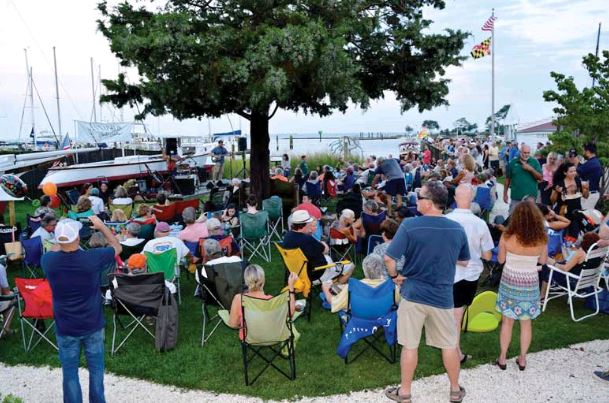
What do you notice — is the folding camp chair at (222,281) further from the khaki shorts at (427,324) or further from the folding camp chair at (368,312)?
the khaki shorts at (427,324)

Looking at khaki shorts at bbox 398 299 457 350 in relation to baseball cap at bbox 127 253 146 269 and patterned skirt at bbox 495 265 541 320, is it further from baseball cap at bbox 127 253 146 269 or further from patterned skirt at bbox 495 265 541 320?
baseball cap at bbox 127 253 146 269

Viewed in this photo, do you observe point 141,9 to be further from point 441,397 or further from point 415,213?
point 441,397

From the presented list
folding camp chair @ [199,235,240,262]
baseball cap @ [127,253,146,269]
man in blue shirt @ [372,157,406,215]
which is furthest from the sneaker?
man in blue shirt @ [372,157,406,215]

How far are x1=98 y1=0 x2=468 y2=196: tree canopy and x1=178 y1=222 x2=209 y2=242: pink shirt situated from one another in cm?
243

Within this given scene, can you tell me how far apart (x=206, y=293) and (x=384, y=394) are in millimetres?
2130

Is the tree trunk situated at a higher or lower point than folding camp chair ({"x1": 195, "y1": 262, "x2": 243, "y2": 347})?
higher

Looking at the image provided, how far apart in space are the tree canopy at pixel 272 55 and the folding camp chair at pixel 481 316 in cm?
456

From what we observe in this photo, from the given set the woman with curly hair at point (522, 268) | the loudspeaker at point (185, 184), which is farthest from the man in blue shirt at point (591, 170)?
the loudspeaker at point (185, 184)

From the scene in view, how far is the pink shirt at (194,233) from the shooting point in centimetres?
724

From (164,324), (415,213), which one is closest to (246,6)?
(415,213)

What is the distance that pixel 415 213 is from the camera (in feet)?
27.6

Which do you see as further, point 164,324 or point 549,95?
point 549,95

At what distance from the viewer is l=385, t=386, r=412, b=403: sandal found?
3873 millimetres

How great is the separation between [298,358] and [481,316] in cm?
200
